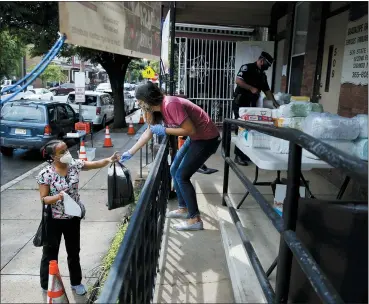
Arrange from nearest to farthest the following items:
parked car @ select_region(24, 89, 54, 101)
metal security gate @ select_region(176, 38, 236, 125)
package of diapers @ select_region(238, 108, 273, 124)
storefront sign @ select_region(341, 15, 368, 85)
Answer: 1. package of diapers @ select_region(238, 108, 273, 124)
2. storefront sign @ select_region(341, 15, 368, 85)
3. metal security gate @ select_region(176, 38, 236, 125)
4. parked car @ select_region(24, 89, 54, 101)

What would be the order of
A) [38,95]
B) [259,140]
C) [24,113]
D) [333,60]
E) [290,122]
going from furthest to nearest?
[38,95]
[24,113]
[333,60]
[290,122]
[259,140]

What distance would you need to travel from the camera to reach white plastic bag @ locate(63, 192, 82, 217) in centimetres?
313

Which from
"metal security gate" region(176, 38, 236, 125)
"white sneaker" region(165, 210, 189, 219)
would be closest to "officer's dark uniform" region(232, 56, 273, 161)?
"white sneaker" region(165, 210, 189, 219)

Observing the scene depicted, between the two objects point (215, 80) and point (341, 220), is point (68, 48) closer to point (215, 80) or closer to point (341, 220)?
point (215, 80)

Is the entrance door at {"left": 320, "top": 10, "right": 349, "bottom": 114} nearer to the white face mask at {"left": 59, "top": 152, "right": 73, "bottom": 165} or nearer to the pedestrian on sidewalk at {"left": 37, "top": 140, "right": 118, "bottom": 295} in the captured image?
the pedestrian on sidewalk at {"left": 37, "top": 140, "right": 118, "bottom": 295}

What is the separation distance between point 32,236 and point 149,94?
9.55ft

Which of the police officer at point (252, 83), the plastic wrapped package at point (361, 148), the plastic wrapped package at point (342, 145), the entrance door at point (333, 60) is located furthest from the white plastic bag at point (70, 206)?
the entrance door at point (333, 60)

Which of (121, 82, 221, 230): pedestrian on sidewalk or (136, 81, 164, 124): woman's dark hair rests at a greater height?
(136, 81, 164, 124): woman's dark hair

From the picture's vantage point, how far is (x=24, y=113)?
9.62m

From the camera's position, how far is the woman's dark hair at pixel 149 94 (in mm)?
3062

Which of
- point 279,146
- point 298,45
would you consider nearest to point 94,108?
point 298,45

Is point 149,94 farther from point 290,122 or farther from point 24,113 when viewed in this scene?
point 24,113

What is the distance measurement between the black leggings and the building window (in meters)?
5.20

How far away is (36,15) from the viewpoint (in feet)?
23.3
